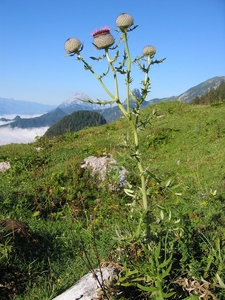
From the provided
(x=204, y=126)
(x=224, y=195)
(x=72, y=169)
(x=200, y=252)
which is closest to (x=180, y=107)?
(x=204, y=126)

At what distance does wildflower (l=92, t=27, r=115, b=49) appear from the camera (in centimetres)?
268

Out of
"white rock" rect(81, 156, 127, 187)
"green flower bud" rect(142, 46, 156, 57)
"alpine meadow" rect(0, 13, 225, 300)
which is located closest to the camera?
"alpine meadow" rect(0, 13, 225, 300)

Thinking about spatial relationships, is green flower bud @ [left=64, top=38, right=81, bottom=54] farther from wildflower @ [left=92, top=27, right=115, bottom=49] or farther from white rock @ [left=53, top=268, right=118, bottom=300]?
white rock @ [left=53, top=268, right=118, bottom=300]

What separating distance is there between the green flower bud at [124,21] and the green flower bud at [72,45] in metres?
0.42

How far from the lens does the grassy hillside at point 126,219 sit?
2.65 meters

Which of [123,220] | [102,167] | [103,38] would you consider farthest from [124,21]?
[102,167]

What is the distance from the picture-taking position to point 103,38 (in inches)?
105

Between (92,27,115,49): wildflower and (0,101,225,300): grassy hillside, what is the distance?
2.55ft

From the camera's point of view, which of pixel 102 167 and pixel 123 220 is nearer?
pixel 123 220

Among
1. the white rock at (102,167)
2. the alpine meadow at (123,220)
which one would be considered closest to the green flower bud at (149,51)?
the alpine meadow at (123,220)

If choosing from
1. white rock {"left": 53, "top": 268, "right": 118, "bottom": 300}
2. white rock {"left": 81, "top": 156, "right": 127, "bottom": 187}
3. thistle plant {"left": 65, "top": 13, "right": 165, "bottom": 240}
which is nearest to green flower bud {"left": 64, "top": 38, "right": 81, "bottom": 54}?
thistle plant {"left": 65, "top": 13, "right": 165, "bottom": 240}

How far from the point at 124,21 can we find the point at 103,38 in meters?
0.28

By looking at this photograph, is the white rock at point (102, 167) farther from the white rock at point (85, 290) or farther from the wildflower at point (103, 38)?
the wildflower at point (103, 38)

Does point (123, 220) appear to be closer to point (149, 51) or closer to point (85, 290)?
point (85, 290)
